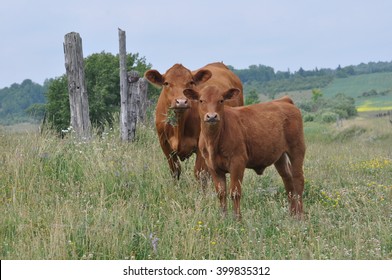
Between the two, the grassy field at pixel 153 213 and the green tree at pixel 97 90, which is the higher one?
the green tree at pixel 97 90

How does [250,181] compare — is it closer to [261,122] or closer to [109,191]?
[261,122]

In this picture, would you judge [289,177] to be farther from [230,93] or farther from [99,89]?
[99,89]

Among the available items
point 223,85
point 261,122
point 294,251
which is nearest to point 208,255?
point 294,251

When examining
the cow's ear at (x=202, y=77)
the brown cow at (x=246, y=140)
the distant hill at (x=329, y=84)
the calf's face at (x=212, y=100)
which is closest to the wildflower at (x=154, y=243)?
the brown cow at (x=246, y=140)

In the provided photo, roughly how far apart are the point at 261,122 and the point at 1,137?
236 inches

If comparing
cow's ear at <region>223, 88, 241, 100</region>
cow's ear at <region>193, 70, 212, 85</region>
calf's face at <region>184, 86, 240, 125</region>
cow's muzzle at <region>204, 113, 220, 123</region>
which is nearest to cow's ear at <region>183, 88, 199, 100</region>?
calf's face at <region>184, 86, 240, 125</region>

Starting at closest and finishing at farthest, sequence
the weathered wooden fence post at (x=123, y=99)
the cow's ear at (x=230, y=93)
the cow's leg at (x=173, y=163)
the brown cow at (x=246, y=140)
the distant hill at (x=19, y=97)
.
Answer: the brown cow at (x=246, y=140) → the cow's ear at (x=230, y=93) → the cow's leg at (x=173, y=163) → the weathered wooden fence post at (x=123, y=99) → the distant hill at (x=19, y=97)

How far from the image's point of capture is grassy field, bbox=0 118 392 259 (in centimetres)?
573

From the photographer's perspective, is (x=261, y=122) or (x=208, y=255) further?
(x=261, y=122)

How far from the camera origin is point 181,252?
18.6 feet

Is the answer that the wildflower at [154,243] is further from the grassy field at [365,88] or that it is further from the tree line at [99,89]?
the grassy field at [365,88]

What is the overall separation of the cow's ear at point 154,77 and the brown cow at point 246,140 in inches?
50.1

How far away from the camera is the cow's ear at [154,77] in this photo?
27.9 ft

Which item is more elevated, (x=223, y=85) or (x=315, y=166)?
(x=223, y=85)
